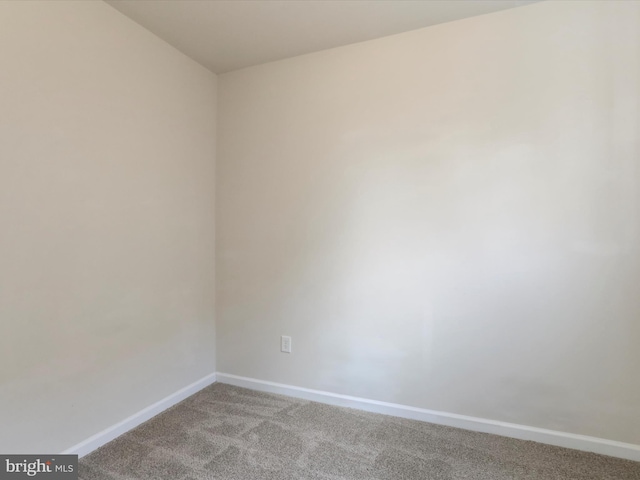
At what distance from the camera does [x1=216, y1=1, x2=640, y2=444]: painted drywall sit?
6.24 feet

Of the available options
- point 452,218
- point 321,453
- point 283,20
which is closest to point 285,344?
point 321,453

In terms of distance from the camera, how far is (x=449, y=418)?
221 centimetres

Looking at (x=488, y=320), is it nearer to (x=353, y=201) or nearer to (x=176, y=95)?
(x=353, y=201)

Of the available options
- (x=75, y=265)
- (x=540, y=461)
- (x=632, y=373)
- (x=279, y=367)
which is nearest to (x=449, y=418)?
(x=540, y=461)

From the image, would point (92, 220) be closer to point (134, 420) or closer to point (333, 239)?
point (134, 420)

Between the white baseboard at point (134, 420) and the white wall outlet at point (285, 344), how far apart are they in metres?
0.67

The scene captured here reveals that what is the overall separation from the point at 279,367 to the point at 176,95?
2064mm

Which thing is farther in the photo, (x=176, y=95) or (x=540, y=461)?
(x=176, y=95)

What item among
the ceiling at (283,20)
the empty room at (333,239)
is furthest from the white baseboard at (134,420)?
the ceiling at (283,20)

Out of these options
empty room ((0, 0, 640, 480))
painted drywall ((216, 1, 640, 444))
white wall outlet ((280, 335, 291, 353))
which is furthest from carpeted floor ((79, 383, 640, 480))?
white wall outlet ((280, 335, 291, 353))

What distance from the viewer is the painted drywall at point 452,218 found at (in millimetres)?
1901

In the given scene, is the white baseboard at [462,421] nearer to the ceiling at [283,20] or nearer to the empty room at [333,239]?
the empty room at [333,239]

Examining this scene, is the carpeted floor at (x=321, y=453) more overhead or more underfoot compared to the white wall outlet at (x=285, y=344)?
more underfoot

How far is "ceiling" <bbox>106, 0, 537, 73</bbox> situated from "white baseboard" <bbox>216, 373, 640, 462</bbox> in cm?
238
